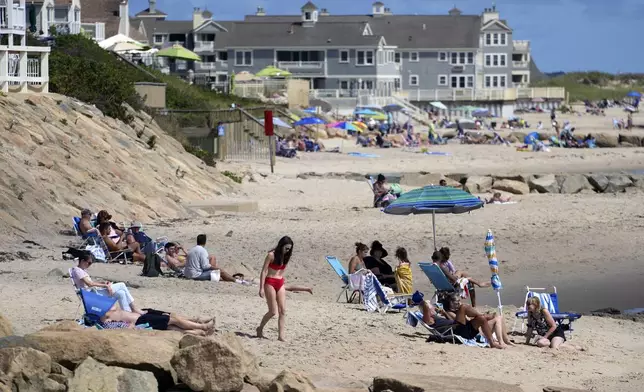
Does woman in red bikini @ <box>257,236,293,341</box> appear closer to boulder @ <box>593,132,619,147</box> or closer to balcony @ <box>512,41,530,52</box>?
boulder @ <box>593,132,619,147</box>

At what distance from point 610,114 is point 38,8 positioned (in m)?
68.8

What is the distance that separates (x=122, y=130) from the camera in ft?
101

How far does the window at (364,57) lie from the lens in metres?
84.6

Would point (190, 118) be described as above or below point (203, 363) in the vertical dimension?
above

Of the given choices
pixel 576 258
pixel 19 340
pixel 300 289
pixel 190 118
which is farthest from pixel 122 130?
pixel 19 340

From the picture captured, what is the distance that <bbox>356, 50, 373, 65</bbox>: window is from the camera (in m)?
84.6

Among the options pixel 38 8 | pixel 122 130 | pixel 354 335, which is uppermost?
pixel 38 8

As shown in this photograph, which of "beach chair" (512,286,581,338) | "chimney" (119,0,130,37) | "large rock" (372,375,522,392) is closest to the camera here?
"large rock" (372,375,522,392)

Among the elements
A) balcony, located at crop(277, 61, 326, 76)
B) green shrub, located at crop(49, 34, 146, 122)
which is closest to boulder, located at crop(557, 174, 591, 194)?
green shrub, located at crop(49, 34, 146, 122)

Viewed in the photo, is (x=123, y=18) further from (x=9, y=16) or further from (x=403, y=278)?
(x=403, y=278)

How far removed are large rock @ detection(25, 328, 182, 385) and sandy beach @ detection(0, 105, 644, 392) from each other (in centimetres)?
155

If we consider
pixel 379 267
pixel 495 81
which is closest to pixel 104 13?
pixel 495 81

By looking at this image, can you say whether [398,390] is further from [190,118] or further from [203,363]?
[190,118]

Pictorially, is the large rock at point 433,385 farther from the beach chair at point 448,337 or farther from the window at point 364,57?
the window at point 364,57
